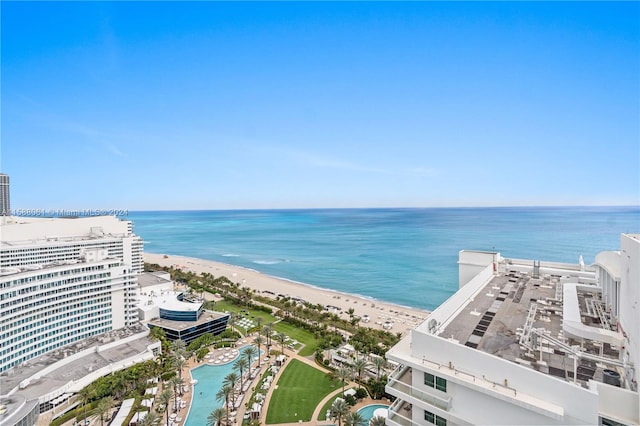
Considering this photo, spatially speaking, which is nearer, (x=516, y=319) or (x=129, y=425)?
(x=516, y=319)

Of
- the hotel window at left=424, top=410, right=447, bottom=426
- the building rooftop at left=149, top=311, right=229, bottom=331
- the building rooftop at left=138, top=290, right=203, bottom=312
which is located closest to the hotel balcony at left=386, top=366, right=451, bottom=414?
the hotel window at left=424, top=410, right=447, bottom=426


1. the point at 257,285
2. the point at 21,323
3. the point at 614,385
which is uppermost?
the point at 614,385

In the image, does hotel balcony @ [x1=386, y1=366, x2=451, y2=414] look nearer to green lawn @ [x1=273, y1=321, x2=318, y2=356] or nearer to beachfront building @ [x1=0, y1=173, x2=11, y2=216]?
green lawn @ [x1=273, y1=321, x2=318, y2=356]

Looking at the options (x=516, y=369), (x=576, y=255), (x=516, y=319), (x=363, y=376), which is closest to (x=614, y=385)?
(x=516, y=369)

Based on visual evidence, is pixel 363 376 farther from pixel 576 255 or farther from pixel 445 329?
pixel 576 255

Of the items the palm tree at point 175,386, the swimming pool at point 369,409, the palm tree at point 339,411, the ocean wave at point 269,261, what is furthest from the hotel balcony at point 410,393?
the ocean wave at point 269,261

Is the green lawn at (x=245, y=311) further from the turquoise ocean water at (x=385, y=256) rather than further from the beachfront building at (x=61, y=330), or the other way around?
the turquoise ocean water at (x=385, y=256)
